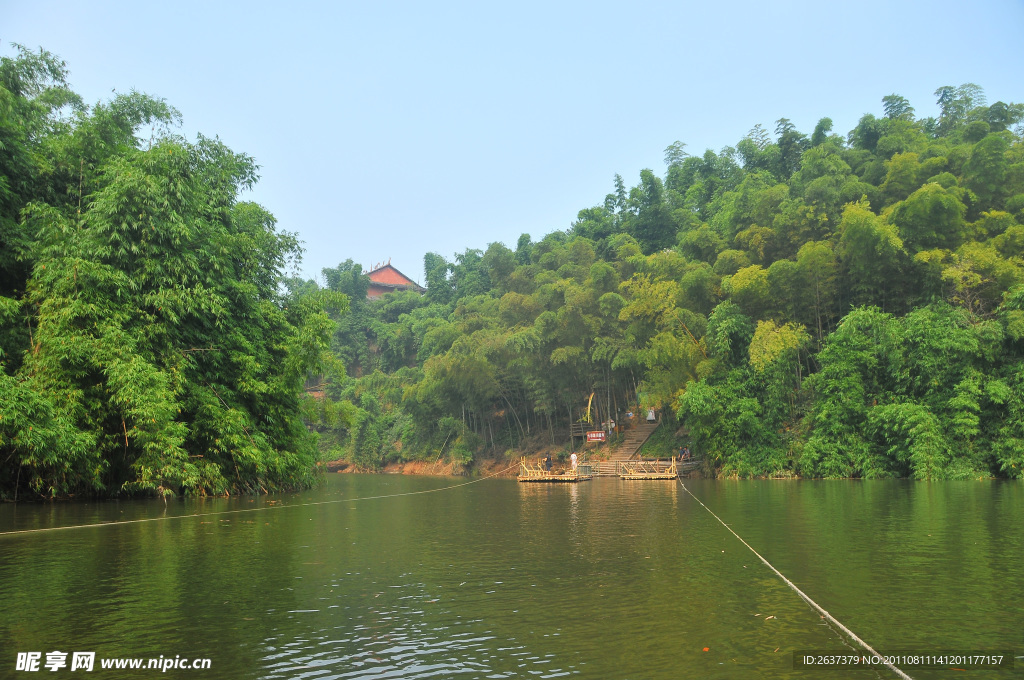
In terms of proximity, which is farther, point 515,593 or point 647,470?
point 647,470

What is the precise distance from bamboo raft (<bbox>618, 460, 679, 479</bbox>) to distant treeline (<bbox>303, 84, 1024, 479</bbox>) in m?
2.08

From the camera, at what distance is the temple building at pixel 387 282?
8400 cm

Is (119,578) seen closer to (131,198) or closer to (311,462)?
(131,198)

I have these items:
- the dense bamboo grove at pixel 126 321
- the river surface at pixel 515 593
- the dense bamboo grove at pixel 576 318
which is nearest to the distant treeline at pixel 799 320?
the dense bamboo grove at pixel 576 318

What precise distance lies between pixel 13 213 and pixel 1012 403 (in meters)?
30.0

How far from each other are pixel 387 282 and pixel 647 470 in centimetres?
6121

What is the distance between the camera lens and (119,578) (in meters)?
7.75

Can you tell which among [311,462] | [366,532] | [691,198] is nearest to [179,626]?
[366,532]

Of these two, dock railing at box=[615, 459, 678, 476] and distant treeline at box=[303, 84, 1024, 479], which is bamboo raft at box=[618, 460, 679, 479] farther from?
distant treeline at box=[303, 84, 1024, 479]

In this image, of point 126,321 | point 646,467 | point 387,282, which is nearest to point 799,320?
point 646,467

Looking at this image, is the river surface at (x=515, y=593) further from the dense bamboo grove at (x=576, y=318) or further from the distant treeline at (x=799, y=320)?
the distant treeline at (x=799, y=320)

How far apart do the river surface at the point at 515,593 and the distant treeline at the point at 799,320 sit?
40.3 feet

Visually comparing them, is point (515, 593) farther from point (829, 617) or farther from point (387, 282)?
point (387, 282)

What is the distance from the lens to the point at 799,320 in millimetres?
30078
